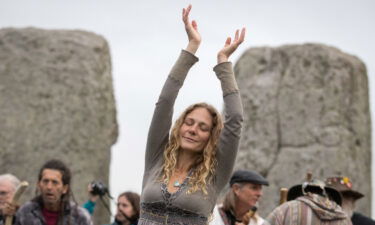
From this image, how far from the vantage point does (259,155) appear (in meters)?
13.7

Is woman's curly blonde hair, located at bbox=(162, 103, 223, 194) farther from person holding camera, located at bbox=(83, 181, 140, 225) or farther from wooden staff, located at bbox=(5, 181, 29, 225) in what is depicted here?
person holding camera, located at bbox=(83, 181, 140, 225)

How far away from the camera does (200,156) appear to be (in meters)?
4.78

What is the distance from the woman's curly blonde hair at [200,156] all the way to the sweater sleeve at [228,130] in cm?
5

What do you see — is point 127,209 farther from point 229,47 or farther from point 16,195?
point 229,47

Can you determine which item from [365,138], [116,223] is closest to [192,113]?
[116,223]

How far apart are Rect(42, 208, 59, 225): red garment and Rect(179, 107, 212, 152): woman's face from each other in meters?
2.40

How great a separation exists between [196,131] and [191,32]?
562mm

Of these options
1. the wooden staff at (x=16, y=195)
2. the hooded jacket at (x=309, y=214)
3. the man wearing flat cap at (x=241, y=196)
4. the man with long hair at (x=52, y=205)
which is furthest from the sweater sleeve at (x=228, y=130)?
the wooden staff at (x=16, y=195)

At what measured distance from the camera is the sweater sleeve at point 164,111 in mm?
4727

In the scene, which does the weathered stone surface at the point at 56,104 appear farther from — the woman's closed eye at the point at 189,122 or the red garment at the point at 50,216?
the woman's closed eye at the point at 189,122

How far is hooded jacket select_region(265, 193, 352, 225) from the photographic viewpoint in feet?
18.8

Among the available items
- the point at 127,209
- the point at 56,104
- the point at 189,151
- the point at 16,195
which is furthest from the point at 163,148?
the point at 56,104

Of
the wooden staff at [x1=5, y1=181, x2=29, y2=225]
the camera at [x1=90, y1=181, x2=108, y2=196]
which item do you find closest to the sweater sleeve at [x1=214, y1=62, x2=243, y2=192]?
the wooden staff at [x1=5, y1=181, x2=29, y2=225]

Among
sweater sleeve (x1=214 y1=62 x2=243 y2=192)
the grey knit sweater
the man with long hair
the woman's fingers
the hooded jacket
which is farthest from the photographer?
the man with long hair
